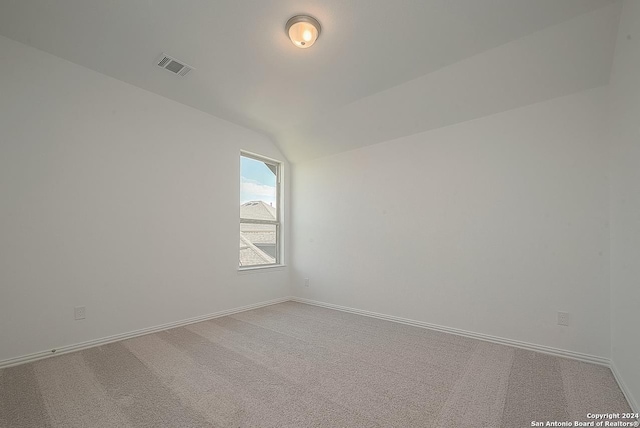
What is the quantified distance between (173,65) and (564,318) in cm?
435

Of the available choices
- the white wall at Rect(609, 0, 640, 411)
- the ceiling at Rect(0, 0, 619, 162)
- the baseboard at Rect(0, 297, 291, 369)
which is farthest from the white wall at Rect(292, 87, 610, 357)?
the baseboard at Rect(0, 297, 291, 369)

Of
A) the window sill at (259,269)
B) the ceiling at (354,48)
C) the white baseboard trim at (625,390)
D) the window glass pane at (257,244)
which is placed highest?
the ceiling at (354,48)

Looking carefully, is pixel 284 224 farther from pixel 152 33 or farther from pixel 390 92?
pixel 152 33

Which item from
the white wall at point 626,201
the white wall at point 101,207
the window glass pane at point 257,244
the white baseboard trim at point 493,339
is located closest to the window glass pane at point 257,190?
the window glass pane at point 257,244

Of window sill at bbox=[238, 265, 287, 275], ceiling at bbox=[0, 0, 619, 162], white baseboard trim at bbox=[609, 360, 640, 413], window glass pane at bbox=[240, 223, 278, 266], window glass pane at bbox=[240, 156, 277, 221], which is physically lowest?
white baseboard trim at bbox=[609, 360, 640, 413]

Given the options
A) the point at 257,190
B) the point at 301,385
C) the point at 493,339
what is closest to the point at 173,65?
the point at 257,190

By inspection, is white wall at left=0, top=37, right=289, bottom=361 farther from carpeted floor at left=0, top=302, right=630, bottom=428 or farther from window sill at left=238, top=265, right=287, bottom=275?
carpeted floor at left=0, top=302, right=630, bottom=428

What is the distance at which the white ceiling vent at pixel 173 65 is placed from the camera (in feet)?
8.60

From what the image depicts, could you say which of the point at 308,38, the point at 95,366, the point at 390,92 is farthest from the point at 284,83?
the point at 95,366

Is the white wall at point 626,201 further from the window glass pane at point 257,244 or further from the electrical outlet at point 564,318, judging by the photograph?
the window glass pane at point 257,244

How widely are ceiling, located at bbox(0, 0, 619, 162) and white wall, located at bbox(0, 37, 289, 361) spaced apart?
327mm

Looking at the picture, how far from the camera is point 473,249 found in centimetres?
301

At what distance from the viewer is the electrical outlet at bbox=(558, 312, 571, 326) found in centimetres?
246

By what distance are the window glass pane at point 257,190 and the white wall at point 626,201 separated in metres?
3.97
